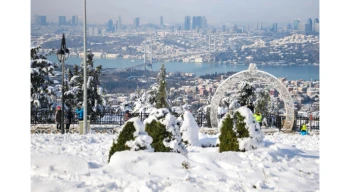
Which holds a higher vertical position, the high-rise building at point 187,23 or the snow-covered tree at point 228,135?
the high-rise building at point 187,23

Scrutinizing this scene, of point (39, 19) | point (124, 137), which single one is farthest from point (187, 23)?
point (124, 137)

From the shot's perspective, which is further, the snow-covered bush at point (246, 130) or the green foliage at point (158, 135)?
the snow-covered bush at point (246, 130)

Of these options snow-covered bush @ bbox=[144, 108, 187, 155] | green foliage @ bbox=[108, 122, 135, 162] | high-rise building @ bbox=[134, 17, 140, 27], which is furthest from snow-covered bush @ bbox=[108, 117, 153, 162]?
high-rise building @ bbox=[134, 17, 140, 27]

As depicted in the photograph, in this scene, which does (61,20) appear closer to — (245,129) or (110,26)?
(110,26)

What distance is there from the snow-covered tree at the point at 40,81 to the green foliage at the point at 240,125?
1457 cm

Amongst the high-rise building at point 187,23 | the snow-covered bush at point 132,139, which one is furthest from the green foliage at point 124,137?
the high-rise building at point 187,23

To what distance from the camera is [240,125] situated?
8148mm

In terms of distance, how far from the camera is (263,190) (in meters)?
5.50

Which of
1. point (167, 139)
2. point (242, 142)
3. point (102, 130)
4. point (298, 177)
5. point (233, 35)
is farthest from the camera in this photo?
point (233, 35)

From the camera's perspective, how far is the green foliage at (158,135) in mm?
7484

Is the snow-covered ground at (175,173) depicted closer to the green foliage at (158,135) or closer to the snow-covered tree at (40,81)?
the green foliage at (158,135)
